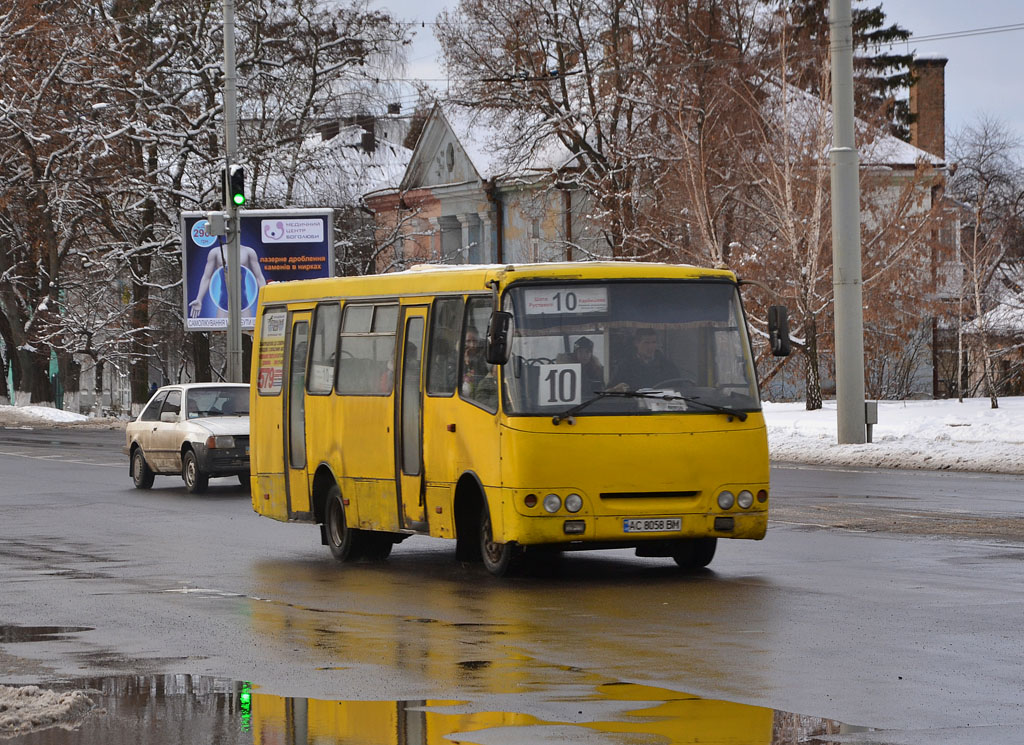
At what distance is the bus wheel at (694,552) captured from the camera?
1410cm

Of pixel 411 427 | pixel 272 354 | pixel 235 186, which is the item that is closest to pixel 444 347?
pixel 411 427

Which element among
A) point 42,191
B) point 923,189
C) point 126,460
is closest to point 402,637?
point 126,460

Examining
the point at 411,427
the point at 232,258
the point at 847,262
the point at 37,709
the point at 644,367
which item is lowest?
the point at 37,709

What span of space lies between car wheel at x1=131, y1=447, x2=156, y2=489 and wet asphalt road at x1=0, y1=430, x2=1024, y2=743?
7.38 metres

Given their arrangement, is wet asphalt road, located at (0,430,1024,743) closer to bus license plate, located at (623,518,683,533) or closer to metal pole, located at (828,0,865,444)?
bus license plate, located at (623,518,683,533)

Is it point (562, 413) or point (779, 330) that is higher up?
point (779, 330)

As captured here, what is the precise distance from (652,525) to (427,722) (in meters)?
5.73

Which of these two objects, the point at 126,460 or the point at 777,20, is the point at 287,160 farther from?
the point at 126,460

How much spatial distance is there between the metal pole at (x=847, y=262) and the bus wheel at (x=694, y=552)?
1501 centimetres

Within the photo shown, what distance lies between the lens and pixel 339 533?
1597 cm

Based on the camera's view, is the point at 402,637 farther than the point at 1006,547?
No

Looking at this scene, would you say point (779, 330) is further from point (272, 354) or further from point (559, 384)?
point (272, 354)

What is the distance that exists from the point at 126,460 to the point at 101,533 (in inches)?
606

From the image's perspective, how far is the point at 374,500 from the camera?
15.2 meters
